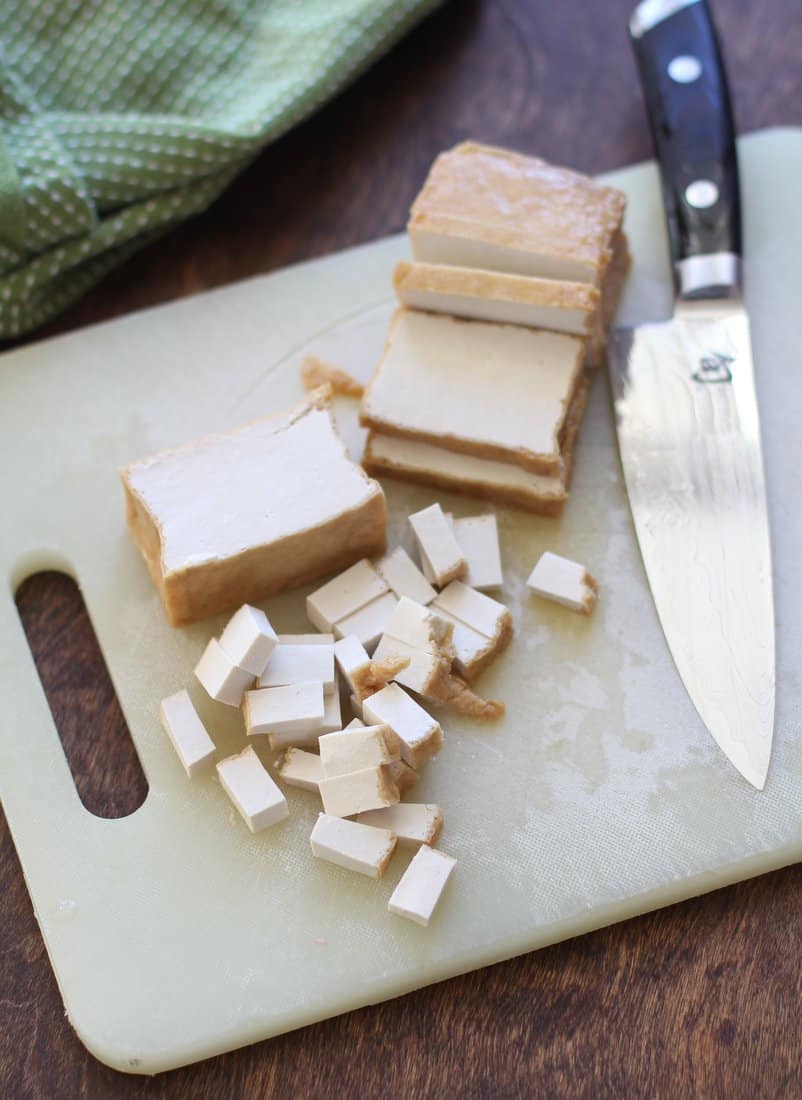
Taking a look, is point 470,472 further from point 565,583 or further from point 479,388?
point 565,583

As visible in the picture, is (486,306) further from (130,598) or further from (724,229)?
(130,598)

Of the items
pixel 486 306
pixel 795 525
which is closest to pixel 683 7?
pixel 486 306

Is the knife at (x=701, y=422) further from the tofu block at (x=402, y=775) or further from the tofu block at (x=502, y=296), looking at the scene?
the tofu block at (x=402, y=775)

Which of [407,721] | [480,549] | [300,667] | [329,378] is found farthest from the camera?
[329,378]

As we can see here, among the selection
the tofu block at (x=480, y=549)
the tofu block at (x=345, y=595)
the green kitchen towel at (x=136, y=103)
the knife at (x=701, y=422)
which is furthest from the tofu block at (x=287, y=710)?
the green kitchen towel at (x=136, y=103)

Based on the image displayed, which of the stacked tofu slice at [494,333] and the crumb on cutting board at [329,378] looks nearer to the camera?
the stacked tofu slice at [494,333]

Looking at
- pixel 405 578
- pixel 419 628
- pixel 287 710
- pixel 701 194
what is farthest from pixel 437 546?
pixel 701 194

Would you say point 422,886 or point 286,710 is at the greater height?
point 286,710
